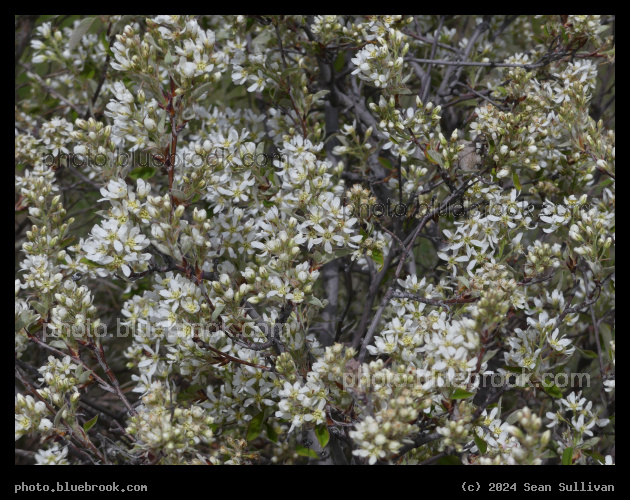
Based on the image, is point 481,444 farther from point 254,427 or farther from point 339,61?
point 339,61

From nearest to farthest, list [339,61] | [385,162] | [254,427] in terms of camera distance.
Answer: [254,427], [385,162], [339,61]

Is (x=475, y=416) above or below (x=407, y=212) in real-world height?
below

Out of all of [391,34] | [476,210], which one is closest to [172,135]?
[391,34]

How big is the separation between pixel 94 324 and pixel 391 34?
71.6 inches

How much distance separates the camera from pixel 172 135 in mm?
2373

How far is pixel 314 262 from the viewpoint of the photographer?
2.40m

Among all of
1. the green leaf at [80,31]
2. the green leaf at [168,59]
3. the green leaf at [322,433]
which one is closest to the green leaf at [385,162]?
the green leaf at [168,59]

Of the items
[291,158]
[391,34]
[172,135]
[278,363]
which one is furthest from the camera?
[291,158]

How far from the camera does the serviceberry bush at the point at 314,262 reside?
7.09 ft

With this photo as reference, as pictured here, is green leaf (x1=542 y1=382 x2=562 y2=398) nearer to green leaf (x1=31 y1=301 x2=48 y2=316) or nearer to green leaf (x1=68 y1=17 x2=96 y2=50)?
green leaf (x1=31 y1=301 x2=48 y2=316)

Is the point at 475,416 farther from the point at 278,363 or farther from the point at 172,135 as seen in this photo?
the point at 172,135

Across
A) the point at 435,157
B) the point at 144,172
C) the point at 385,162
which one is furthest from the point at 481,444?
the point at 144,172

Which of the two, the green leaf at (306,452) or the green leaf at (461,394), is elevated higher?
the green leaf at (461,394)

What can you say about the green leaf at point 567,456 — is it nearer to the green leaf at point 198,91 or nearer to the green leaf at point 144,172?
the green leaf at point 198,91
